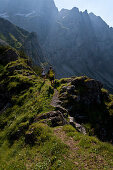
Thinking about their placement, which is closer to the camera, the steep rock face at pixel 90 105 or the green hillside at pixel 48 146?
the green hillside at pixel 48 146

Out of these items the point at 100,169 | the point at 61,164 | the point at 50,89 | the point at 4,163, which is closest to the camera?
the point at 100,169

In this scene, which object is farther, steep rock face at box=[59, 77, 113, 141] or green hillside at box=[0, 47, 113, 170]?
steep rock face at box=[59, 77, 113, 141]

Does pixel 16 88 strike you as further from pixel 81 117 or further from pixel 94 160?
pixel 94 160

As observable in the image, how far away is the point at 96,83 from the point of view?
23859mm

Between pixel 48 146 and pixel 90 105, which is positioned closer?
pixel 48 146

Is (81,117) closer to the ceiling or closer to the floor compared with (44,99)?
closer to the floor

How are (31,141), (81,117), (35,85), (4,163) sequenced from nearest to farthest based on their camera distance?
(4,163)
(31,141)
(81,117)
(35,85)

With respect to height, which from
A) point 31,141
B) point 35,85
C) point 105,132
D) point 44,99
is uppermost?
point 35,85

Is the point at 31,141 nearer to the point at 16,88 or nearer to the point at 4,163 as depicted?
the point at 4,163

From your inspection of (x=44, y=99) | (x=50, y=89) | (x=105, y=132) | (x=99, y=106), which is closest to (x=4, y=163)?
(x=44, y=99)

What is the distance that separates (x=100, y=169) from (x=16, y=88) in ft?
69.6

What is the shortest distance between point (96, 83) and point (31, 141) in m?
19.0

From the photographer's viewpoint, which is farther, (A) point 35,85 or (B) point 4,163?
(A) point 35,85

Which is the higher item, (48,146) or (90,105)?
(90,105)
